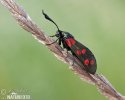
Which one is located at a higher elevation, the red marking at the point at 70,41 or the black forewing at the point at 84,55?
the red marking at the point at 70,41

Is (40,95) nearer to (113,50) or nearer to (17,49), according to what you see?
(17,49)

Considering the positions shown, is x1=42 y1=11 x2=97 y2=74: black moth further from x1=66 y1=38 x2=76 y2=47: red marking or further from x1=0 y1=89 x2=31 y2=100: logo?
x1=0 y1=89 x2=31 y2=100: logo

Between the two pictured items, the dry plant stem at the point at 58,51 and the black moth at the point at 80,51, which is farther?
the black moth at the point at 80,51

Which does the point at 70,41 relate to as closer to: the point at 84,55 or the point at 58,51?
the point at 84,55

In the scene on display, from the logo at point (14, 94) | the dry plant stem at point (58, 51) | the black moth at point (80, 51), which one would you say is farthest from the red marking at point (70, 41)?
the logo at point (14, 94)

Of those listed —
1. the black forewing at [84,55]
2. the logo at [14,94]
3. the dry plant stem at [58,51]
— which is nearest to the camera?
the dry plant stem at [58,51]

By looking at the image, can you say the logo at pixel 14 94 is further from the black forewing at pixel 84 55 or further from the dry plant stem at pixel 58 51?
the dry plant stem at pixel 58 51
